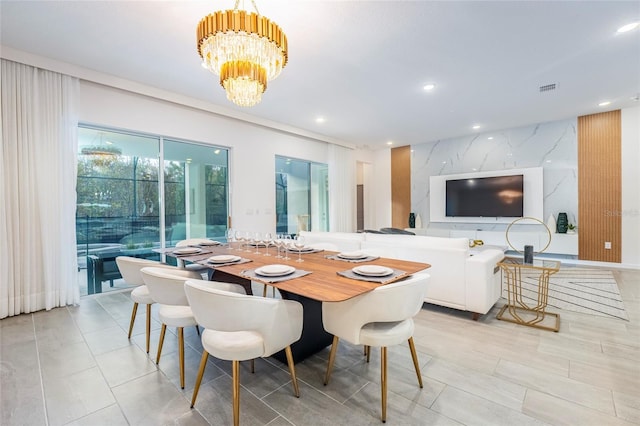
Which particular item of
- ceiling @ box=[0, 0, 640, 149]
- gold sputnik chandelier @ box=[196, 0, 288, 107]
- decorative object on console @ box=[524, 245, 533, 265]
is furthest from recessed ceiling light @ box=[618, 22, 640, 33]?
gold sputnik chandelier @ box=[196, 0, 288, 107]

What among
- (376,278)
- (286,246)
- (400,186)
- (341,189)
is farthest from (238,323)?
(400,186)

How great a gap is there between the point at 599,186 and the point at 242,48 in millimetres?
6729

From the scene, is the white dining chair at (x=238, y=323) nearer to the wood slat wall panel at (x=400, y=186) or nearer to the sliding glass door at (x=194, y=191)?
the sliding glass door at (x=194, y=191)

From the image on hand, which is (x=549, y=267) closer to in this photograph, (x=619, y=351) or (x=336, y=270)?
(x=619, y=351)

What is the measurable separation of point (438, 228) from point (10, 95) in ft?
25.6

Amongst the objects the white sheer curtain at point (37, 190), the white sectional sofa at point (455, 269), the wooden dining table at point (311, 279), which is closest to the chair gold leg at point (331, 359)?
the wooden dining table at point (311, 279)

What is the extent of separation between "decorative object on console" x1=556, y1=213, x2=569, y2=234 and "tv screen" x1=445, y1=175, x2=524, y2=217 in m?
0.64

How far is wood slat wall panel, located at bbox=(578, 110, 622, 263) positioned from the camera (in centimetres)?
528

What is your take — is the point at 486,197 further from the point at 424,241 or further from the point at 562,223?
the point at 424,241

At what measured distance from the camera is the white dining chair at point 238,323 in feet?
4.56

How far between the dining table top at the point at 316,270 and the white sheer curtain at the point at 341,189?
4.37 metres

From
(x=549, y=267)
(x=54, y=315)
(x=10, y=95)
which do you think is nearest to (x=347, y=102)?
(x=549, y=267)

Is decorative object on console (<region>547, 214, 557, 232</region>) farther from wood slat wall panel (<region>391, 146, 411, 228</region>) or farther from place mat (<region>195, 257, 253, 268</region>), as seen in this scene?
place mat (<region>195, 257, 253, 268</region>)

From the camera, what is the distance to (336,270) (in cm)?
197
